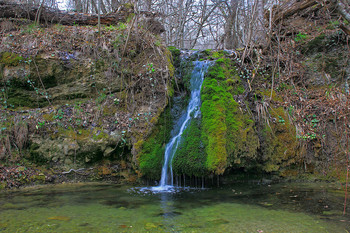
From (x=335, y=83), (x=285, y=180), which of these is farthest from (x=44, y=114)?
(x=335, y=83)

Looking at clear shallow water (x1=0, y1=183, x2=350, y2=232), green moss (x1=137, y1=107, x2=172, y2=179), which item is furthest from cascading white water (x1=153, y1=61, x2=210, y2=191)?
clear shallow water (x1=0, y1=183, x2=350, y2=232)

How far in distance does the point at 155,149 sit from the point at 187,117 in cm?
136

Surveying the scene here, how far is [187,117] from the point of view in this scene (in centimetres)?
673

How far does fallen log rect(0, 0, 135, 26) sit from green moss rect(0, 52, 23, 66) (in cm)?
198

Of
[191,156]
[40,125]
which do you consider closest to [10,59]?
[40,125]

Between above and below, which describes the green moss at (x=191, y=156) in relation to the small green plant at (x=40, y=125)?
below

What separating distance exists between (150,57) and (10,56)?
4162 mm

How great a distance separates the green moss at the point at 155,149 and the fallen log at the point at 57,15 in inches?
193

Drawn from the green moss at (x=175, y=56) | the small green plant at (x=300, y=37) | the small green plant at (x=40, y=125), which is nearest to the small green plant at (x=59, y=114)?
the small green plant at (x=40, y=125)

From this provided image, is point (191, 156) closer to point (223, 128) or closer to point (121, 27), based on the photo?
point (223, 128)

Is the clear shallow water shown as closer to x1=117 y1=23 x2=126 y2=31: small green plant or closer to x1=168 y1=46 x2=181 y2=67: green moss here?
x1=168 y1=46 x2=181 y2=67: green moss

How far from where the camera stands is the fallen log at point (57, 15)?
25.7 ft

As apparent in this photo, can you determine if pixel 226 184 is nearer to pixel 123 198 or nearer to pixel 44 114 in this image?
pixel 123 198

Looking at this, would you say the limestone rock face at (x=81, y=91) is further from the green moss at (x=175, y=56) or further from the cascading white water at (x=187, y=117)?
the cascading white water at (x=187, y=117)
